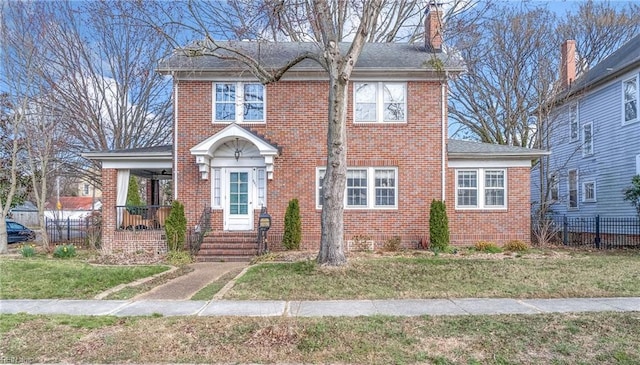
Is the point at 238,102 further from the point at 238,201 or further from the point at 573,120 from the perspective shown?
the point at 573,120

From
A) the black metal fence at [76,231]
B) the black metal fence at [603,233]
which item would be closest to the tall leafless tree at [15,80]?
the black metal fence at [76,231]

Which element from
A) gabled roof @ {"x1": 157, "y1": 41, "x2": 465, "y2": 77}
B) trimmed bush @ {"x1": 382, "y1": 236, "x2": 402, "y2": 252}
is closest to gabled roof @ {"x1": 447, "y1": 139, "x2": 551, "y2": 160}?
gabled roof @ {"x1": 157, "y1": 41, "x2": 465, "y2": 77}

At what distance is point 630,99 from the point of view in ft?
55.4

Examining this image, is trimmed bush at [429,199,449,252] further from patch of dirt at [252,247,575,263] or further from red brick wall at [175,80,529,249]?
red brick wall at [175,80,529,249]

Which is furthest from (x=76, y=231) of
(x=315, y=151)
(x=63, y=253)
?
(x=315, y=151)

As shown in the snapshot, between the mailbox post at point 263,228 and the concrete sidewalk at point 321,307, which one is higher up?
the mailbox post at point 263,228

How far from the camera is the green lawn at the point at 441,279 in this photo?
741 centimetres

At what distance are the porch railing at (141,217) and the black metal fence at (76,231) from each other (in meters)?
1.62

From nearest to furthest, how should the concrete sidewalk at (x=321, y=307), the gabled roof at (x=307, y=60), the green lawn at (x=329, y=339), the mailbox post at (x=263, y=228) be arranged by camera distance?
1. the green lawn at (x=329, y=339)
2. the concrete sidewalk at (x=321, y=307)
3. the mailbox post at (x=263, y=228)
4. the gabled roof at (x=307, y=60)

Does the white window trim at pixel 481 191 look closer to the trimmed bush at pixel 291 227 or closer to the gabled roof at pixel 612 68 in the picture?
the trimmed bush at pixel 291 227

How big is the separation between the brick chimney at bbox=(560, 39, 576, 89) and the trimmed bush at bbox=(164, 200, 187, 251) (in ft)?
59.0

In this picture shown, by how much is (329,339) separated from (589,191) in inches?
767

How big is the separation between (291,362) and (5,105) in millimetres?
17155

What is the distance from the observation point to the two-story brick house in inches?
556
